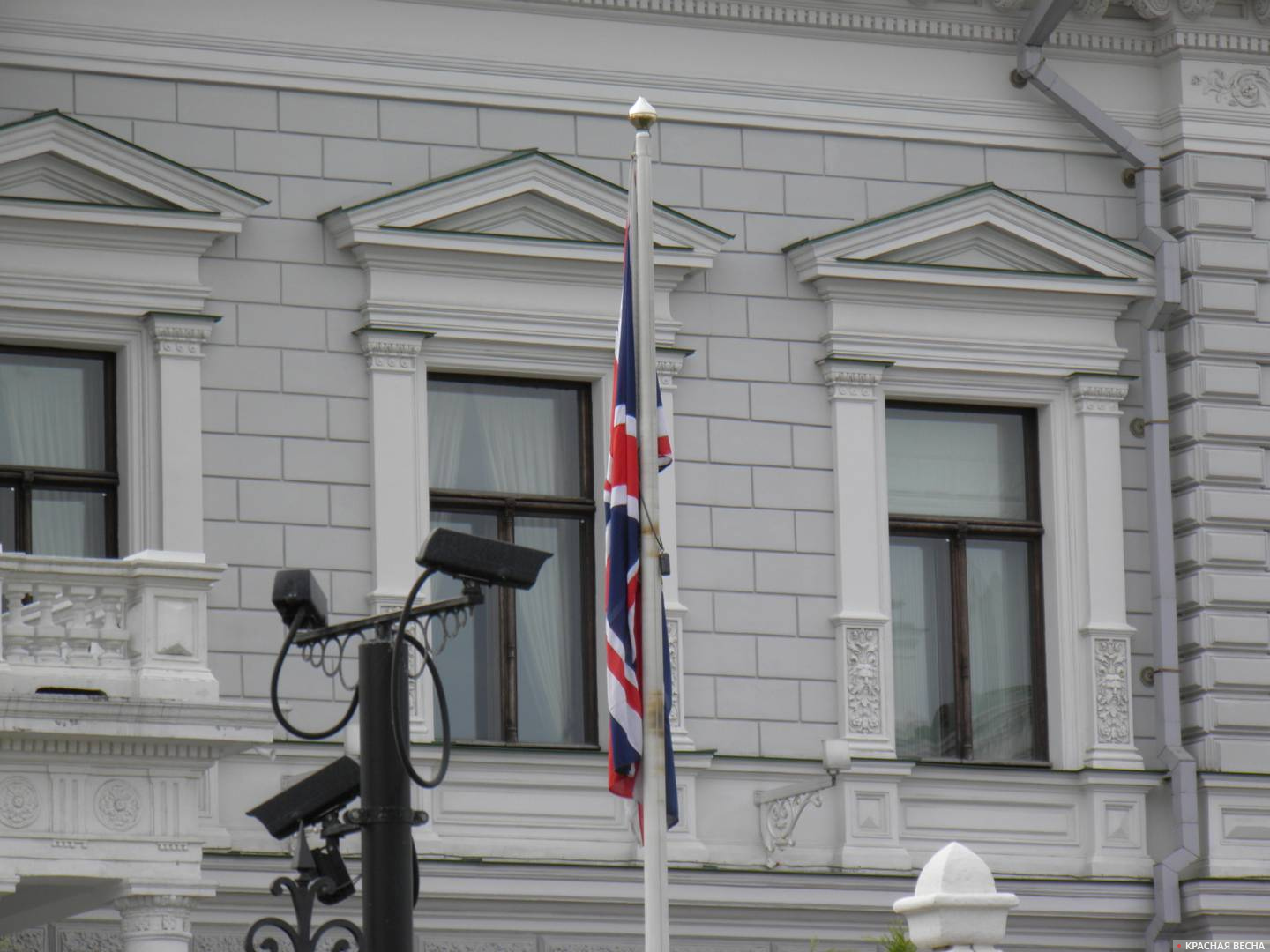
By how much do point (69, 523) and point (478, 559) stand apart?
909 cm

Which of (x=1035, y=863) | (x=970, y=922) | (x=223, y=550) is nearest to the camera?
(x=970, y=922)

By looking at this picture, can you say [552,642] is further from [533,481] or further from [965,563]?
[965,563]

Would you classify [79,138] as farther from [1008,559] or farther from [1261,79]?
[1261,79]

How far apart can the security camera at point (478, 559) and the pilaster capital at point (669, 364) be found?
9584mm

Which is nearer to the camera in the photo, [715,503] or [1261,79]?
[715,503]

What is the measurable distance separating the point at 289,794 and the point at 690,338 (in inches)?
383

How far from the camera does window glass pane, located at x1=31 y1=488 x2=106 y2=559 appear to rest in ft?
63.8

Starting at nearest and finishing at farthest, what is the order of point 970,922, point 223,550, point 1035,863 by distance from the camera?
1. point 970,922
2. point 223,550
3. point 1035,863

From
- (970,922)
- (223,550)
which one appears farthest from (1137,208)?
(970,922)

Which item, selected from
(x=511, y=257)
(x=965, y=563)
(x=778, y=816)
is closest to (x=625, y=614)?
(x=778, y=816)

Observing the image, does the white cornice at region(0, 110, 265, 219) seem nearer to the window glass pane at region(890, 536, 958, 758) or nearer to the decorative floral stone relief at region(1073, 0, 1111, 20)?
the window glass pane at region(890, 536, 958, 758)

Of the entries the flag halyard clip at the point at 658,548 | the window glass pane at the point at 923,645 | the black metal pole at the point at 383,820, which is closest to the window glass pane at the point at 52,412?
the flag halyard clip at the point at 658,548

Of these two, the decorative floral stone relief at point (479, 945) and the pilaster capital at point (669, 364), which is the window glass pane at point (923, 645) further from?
the decorative floral stone relief at point (479, 945)

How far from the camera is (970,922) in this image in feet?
41.5
